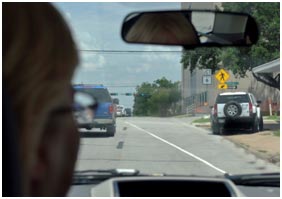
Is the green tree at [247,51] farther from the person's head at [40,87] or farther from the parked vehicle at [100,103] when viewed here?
the person's head at [40,87]

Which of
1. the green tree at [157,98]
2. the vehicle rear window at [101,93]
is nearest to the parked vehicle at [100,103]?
the vehicle rear window at [101,93]

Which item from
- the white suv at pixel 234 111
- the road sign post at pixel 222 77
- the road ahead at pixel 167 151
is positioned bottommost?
the road ahead at pixel 167 151

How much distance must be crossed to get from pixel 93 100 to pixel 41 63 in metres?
0.67

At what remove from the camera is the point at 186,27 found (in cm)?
270

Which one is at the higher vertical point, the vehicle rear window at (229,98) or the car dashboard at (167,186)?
the vehicle rear window at (229,98)

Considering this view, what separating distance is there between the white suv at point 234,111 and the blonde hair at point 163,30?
42.6 inches

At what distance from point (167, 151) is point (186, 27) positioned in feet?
10.6

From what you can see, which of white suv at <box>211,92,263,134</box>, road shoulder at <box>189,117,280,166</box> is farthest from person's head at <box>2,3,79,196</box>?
road shoulder at <box>189,117,280,166</box>

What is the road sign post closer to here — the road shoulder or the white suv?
the white suv

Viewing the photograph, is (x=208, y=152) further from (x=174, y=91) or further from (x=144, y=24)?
(x=144, y=24)

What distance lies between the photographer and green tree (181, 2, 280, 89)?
3.07 meters

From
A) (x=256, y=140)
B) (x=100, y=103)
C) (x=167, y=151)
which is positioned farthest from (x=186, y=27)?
(x=167, y=151)

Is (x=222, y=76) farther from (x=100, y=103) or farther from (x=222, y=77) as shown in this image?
(x=100, y=103)

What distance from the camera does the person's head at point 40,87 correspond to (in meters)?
1.26
